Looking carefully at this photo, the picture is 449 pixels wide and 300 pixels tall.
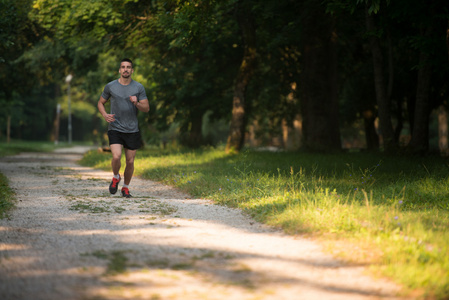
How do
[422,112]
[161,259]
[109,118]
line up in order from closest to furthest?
[161,259] < [109,118] < [422,112]

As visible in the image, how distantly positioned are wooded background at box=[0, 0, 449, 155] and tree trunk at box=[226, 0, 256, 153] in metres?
0.04

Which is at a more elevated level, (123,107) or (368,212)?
(123,107)

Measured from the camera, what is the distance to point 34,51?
24.9m

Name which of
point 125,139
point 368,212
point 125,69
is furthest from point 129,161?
point 368,212

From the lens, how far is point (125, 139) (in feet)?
28.2

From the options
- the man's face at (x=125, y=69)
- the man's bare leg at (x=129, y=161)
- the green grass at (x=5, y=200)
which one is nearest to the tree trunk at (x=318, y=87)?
the man's bare leg at (x=129, y=161)

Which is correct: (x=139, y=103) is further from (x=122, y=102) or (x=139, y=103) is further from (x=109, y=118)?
(x=109, y=118)

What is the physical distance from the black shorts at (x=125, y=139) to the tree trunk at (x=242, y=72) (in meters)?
9.74

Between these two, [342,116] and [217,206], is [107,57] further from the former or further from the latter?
[217,206]

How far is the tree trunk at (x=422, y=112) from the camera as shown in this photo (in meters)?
15.8

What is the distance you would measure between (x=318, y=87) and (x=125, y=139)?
1085 centimetres

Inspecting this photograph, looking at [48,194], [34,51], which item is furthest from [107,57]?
[48,194]

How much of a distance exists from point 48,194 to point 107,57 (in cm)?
1658

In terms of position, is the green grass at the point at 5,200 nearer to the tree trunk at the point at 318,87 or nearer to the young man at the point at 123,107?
the young man at the point at 123,107
